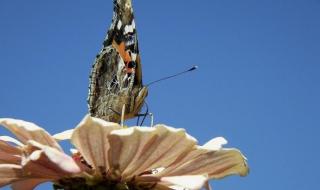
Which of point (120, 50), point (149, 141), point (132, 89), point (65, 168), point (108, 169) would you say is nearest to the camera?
point (65, 168)

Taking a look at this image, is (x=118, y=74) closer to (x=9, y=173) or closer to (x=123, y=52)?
(x=123, y=52)

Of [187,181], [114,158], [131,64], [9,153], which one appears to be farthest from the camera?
[131,64]

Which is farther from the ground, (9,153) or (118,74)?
(118,74)

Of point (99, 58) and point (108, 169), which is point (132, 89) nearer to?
point (99, 58)

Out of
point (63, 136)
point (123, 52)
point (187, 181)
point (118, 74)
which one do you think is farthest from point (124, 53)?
point (187, 181)

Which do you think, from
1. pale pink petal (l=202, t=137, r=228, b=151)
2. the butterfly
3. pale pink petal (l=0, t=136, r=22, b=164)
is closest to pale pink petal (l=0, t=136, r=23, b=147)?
pale pink petal (l=0, t=136, r=22, b=164)

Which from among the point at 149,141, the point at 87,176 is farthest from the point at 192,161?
the point at 87,176

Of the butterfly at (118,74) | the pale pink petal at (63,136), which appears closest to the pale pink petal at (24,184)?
the pale pink petal at (63,136)
